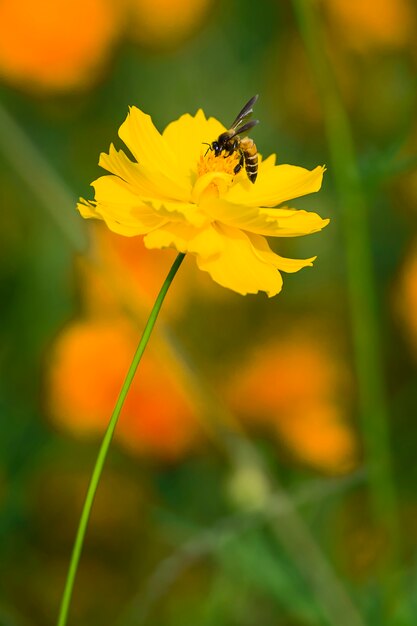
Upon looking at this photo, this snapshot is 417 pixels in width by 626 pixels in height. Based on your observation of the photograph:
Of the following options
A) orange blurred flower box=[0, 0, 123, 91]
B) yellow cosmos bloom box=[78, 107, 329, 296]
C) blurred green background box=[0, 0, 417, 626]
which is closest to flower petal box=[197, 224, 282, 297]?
yellow cosmos bloom box=[78, 107, 329, 296]

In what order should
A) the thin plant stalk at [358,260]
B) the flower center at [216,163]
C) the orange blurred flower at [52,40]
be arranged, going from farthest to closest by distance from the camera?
the orange blurred flower at [52,40]
the thin plant stalk at [358,260]
the flower center at [216,163]

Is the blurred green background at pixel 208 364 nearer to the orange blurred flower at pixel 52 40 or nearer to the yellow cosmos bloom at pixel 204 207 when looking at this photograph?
the orange blurred flower at pixel 52 40

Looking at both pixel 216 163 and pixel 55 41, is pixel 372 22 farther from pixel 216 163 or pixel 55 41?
pixel 216 163

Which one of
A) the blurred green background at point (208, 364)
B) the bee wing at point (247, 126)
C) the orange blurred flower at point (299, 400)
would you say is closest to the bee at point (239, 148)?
the bee wing at point (247, 126)

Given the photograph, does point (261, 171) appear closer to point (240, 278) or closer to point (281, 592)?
point (240, 278)

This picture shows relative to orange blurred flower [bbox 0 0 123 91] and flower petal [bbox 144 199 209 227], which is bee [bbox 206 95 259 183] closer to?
flower petal [bbox 144 199 209 227]
